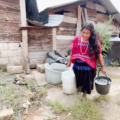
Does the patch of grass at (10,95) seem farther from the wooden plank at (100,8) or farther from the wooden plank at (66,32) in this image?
the wooden plank at (100,8)

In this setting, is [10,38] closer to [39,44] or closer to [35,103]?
[39,44]

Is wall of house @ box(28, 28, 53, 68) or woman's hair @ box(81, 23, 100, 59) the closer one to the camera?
woman's hair @ box(81, 23, 100, 59)

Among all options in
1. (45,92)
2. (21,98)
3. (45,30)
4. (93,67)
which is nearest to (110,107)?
(93,67)

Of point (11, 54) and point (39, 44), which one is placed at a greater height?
point (39, 44)

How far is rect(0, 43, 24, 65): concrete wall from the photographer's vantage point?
4.28 m

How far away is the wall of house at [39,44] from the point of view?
489cm

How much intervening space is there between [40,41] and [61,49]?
1.38 metres

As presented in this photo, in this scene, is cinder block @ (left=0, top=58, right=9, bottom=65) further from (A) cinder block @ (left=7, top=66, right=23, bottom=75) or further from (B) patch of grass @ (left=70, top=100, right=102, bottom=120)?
(B) patch of grass @ (left=70, top=100, right=102, bottom=120)

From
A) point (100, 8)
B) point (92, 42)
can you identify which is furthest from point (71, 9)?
point (92, 42)

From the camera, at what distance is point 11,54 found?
4.45m

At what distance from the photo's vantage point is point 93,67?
A: 2.50 metres

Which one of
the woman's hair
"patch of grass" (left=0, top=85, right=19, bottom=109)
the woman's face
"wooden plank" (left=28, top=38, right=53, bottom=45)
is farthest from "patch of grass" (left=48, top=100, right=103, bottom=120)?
"wooden plank" (left=28, top=38, right=53, bottom=45)

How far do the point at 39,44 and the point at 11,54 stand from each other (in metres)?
1.26

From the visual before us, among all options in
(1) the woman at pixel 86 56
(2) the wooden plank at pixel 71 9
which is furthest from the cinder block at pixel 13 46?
(2) the wooden plank at pixel 71 9
